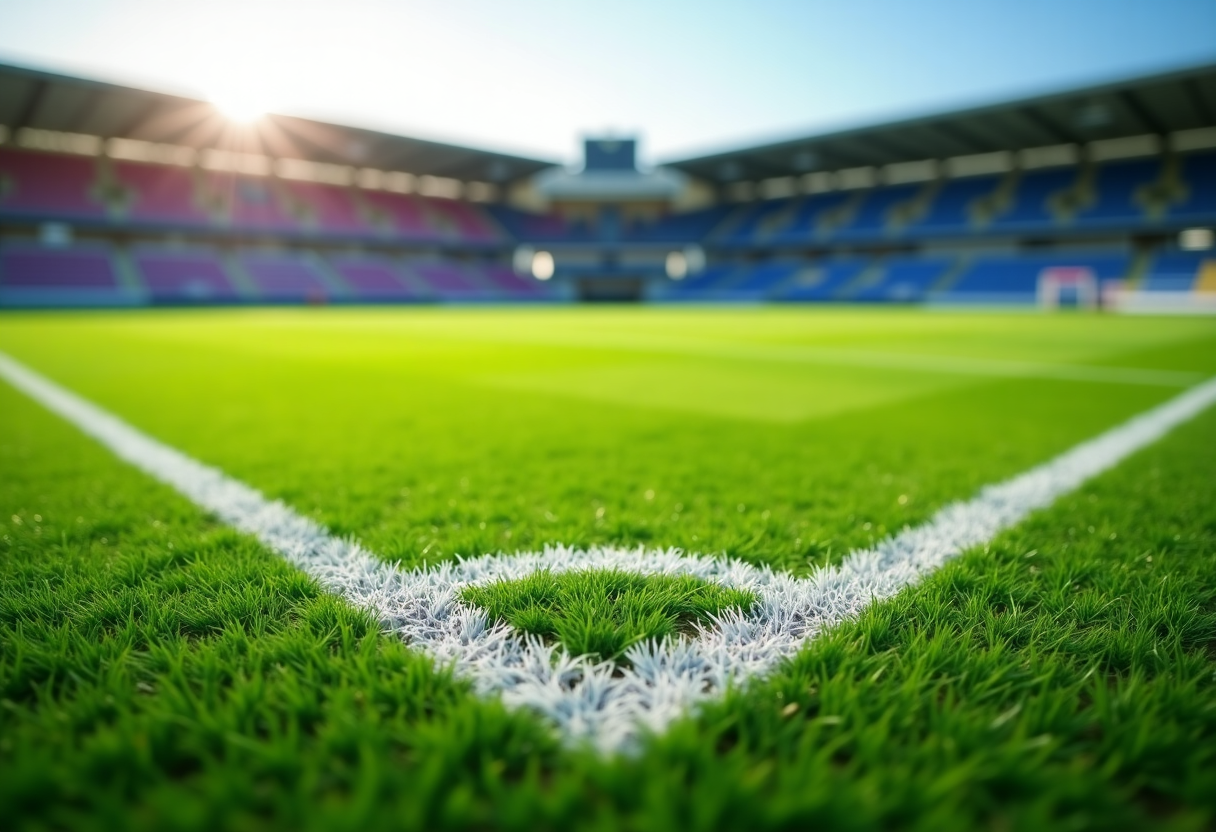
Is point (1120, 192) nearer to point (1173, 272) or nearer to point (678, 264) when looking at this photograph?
point (1173, 272)

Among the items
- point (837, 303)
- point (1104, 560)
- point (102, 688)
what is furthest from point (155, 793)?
point (837, 303)

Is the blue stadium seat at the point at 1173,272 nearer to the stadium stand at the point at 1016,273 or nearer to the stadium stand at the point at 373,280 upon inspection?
the stadium stand at the point at 1016,273

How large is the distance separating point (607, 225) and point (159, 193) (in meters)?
31.1

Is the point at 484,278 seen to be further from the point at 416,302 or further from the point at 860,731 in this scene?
the point at 860,731

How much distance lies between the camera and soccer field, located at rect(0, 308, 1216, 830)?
1.09m

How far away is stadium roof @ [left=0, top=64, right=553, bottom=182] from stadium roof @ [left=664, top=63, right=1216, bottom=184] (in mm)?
15227

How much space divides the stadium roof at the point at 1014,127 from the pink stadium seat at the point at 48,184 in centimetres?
3464

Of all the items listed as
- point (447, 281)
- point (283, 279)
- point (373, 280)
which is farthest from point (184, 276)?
point (447, 281)

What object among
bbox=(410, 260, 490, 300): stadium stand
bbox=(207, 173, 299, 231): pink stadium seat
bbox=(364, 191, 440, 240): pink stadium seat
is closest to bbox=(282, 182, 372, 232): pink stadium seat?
bbox=(207, 173, 299, 231): pink stadium seat

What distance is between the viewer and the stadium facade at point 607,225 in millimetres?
31375

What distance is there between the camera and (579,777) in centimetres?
110

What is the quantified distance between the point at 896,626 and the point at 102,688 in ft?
6.10

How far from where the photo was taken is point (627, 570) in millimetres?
2102

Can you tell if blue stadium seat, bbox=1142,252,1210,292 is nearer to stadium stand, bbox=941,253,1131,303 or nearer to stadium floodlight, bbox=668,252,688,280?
stadium stand, bbox=941,253,1131,303
